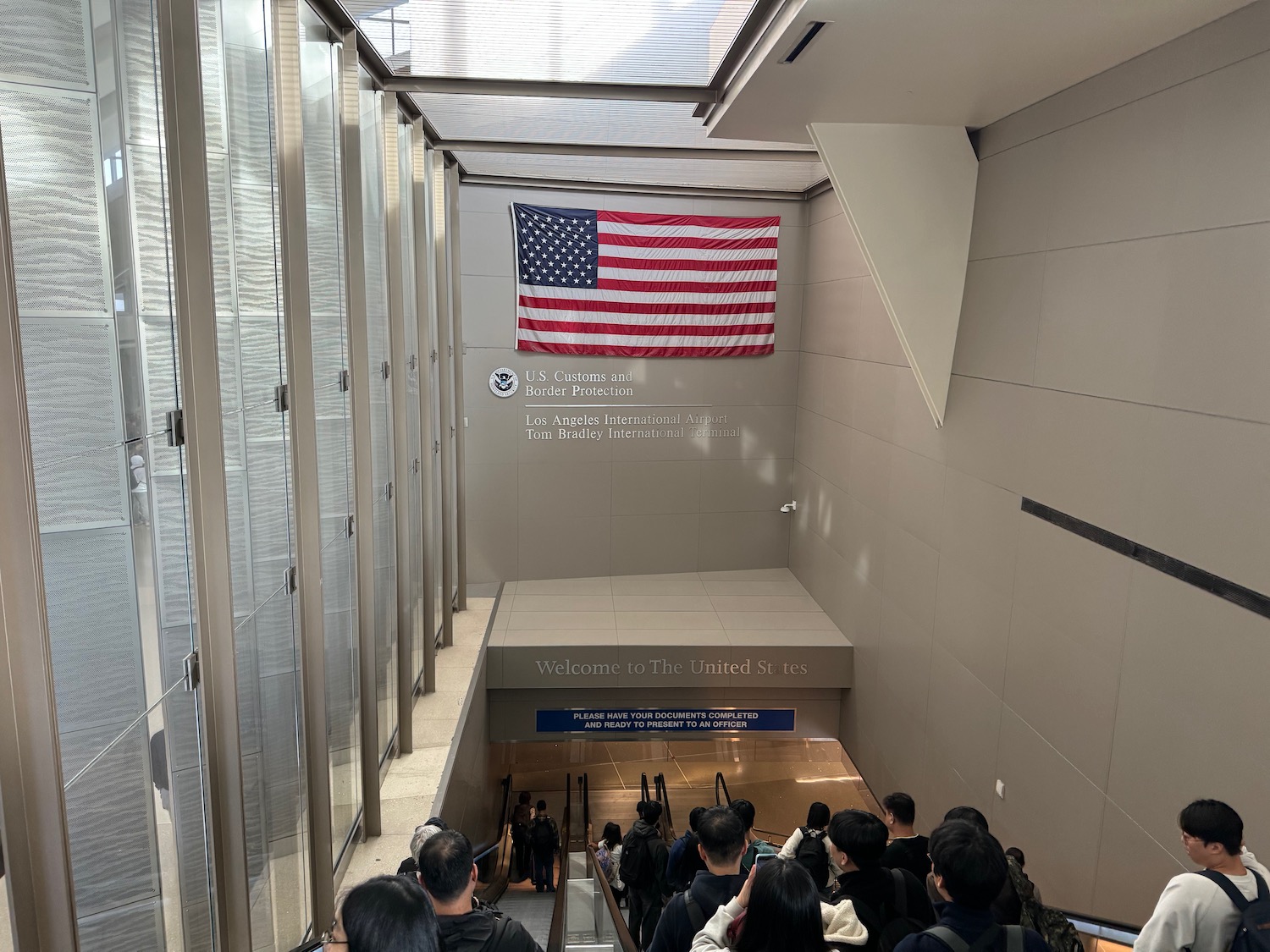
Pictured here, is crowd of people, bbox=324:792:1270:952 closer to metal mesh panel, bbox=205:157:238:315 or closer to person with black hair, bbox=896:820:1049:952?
person with black hair, bbox=896:820:1049:952

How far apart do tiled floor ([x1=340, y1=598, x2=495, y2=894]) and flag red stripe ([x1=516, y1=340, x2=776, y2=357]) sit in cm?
349

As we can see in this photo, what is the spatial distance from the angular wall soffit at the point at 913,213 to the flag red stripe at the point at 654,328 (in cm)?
491

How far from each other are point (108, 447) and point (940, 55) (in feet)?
13.9

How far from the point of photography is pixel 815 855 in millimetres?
3914

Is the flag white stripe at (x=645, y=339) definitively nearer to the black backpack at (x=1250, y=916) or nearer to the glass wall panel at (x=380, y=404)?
the glass wall panel at (x=380, y=404)

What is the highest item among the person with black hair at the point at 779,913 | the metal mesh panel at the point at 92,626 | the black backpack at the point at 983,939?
the metal mesh panel at the point at 92,626

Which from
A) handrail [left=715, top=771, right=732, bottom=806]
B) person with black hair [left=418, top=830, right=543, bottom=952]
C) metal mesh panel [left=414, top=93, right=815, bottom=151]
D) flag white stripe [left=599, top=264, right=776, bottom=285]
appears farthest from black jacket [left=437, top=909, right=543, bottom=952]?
flag white stripe [left=599, top=264, right=776, bottom=285]

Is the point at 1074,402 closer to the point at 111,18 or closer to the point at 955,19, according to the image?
the point at 955,19

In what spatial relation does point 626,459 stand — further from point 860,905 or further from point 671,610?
point 860,905

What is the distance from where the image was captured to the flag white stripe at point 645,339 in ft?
36.7

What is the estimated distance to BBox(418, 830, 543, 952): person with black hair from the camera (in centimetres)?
269

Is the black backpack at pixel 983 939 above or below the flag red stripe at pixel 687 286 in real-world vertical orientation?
below

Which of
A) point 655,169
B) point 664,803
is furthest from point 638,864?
point 655,169

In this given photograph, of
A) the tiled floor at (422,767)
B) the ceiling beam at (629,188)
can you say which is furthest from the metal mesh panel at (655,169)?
the tiled floor at (422,767)
